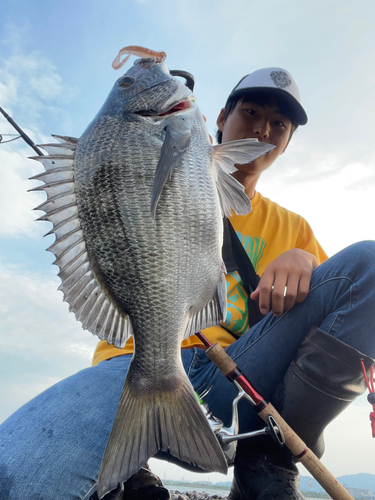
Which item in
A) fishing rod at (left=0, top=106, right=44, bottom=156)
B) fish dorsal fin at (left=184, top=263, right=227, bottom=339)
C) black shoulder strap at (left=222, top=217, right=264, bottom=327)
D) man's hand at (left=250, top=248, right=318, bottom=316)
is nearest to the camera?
fish dorsal fin at (left=184, top=263, right=227, bottom=339)

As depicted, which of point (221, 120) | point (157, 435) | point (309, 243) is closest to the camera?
point (157, 435)

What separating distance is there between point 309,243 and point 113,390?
77.5 inches

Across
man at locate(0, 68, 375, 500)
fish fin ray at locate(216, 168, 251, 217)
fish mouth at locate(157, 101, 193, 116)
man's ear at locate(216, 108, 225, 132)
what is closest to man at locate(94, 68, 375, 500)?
man at locate(0, 68, 375, 500)

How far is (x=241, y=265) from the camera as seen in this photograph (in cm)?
228

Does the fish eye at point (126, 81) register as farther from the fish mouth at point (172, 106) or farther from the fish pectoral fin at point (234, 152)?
the fish pectoral fin at point (234, 152)

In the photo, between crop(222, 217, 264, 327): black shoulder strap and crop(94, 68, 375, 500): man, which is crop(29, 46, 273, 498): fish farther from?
crop(222, 217, 264, 327): black shoulder strap

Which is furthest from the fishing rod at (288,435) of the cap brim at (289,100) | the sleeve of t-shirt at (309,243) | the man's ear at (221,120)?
the man's ear at (221,120)

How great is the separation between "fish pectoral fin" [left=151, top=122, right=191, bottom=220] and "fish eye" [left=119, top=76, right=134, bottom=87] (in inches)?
14.9

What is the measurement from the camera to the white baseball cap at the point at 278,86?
261 centimetres

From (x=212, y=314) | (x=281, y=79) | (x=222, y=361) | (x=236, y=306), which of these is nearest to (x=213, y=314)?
(x=212, y=314)

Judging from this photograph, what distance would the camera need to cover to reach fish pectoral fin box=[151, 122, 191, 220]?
4.04 feet

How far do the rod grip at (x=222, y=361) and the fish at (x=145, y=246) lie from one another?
371 mm

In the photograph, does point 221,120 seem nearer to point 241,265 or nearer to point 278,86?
point 278,86

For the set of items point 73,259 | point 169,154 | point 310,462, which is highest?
point 169,154
